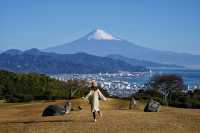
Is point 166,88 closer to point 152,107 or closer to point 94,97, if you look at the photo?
point 152,107

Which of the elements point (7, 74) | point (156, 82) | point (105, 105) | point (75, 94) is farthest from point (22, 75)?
point (105, 105)

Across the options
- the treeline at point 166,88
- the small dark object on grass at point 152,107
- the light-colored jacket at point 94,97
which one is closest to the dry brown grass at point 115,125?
the light-colored jacket at point 94,97

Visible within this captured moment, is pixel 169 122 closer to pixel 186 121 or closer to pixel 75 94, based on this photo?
pixel 186 121

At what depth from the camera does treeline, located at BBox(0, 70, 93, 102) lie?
67.4 m

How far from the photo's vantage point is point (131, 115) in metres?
26.0

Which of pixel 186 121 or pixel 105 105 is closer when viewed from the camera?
pixel 186 121

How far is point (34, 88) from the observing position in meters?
74.6

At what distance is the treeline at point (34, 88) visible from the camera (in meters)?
67.4

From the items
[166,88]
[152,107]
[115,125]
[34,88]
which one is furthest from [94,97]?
[166,88]

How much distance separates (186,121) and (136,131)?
4.16 m

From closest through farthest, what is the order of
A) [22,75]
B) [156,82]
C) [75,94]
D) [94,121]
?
[94,121], [75,94], [156,82], [22,75]

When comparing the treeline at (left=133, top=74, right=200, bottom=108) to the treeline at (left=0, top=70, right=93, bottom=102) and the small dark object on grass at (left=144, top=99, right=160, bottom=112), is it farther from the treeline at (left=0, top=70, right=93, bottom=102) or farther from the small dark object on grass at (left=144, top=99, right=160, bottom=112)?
the small dark object on grass at (left=144, top=99, right=160, bottom=112)

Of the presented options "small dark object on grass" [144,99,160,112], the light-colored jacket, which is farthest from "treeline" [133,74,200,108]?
the light-colored jacket

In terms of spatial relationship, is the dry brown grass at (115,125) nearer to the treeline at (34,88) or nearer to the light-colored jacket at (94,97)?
the light-colored jacket at (94,97)
